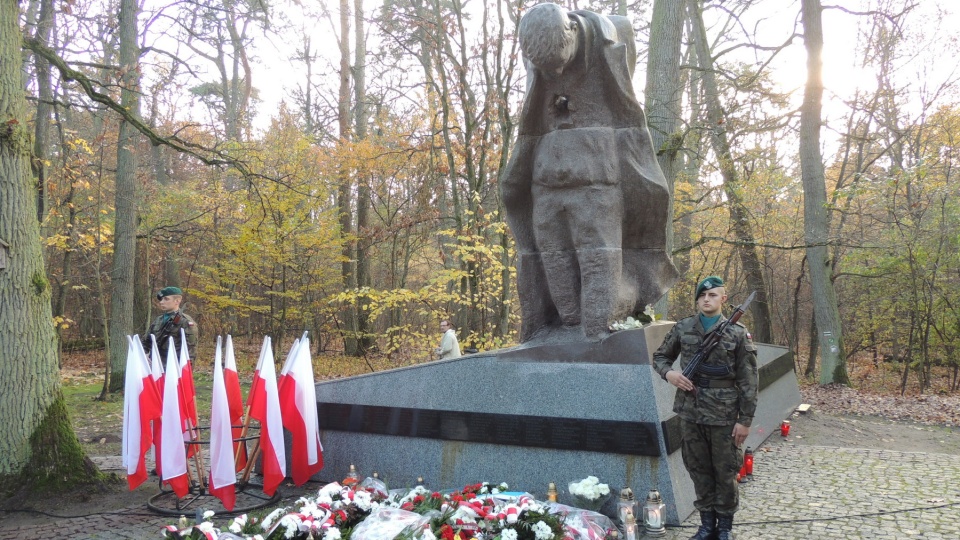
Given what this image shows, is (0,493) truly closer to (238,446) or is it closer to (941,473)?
(238,446)

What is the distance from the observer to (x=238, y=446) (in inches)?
224

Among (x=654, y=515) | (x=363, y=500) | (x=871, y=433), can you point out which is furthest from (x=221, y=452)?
(x=871, y=433)

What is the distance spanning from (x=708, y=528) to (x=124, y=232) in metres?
10.9

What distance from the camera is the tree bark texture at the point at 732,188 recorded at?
1359 centimetres

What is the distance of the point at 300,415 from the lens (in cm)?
528

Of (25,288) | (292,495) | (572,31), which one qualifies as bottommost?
(292,495)

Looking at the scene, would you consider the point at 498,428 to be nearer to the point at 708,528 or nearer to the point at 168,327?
the point at 708,528

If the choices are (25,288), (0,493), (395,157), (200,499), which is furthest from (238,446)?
(395,157)

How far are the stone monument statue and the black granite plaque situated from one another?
716 millimetres

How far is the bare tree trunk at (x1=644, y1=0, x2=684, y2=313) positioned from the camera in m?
10.8

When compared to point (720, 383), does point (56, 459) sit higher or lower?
lower

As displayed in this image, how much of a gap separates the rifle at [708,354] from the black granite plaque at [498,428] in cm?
65

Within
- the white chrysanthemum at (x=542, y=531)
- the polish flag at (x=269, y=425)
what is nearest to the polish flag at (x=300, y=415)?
the polish flag at (x=269, y=425)

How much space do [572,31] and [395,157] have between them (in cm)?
1098
